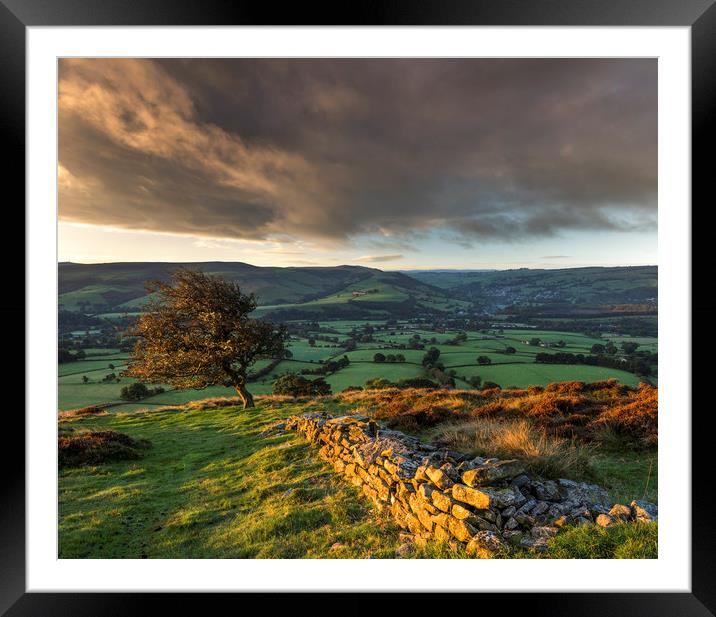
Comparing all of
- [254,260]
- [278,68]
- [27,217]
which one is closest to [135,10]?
[27,217]

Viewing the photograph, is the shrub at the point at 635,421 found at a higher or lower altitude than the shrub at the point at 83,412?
higher

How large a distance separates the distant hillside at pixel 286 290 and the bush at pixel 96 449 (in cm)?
2230

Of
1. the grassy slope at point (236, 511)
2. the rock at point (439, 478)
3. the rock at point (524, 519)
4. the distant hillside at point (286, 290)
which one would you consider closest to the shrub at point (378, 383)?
the grassy slope at point (236, 511)

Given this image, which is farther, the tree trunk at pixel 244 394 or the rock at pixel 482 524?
the tree trunk at pixel 244 394

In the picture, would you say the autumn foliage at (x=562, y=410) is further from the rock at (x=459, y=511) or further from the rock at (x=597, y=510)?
the rock at (x=459, y=511)

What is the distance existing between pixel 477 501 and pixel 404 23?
487 centimetres

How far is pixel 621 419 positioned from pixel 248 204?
1322 centimetres

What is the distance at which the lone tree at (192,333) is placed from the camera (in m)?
10.6

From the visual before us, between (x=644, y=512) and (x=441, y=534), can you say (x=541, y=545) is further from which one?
(x=644, y=512)

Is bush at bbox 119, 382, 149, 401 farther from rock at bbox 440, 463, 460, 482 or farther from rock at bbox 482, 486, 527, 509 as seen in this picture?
rock at bbox 482, 486, 527, 509

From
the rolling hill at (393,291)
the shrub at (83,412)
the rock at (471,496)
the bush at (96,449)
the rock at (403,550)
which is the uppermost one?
the rolling hill at (393,291)

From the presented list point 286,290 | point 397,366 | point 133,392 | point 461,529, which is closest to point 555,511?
point 461,529

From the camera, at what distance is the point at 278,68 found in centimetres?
625

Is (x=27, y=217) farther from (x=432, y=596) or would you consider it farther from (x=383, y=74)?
(x=383, y=74)
